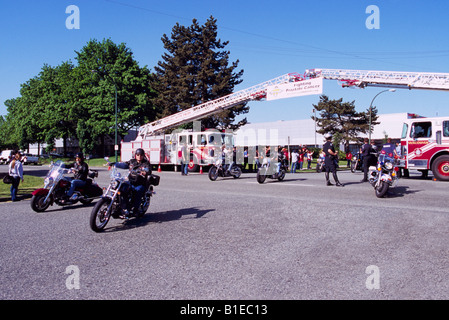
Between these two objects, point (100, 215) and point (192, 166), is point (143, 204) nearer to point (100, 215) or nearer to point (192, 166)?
point (100, 215)

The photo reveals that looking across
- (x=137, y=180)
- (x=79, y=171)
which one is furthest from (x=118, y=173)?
(x=79, y=171)

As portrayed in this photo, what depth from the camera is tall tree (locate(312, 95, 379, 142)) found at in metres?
57.5

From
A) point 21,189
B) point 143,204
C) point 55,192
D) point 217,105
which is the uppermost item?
point 217,105

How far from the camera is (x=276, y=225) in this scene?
6.91 metres

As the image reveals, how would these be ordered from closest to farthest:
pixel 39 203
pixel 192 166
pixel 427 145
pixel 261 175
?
pixel 39 203, pixel 261 175, pixel 427 145, pixel 192 166

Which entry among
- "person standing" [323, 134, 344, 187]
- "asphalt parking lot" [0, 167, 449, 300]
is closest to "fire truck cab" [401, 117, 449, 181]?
"person standing" [323, 134, 344, 187]

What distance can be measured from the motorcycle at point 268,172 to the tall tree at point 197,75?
2619 cm

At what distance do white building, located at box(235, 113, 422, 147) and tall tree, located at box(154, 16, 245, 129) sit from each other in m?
17.1

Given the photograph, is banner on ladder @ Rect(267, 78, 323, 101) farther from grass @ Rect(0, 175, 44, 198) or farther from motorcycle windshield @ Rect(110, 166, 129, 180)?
motorcycle windshield @ Rect(110, 166, 129, 180)

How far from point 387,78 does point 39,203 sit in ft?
70.0

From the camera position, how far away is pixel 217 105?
26.8 meters

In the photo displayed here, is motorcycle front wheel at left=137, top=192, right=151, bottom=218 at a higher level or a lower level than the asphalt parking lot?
higher

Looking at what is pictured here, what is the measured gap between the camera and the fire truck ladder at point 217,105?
24.6 meters

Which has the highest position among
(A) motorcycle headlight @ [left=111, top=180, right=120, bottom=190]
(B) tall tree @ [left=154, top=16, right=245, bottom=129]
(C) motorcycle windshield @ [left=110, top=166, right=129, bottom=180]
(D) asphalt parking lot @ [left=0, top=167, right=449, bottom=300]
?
(B) tall tree @ [left=154, top=16, right=245, bottom=129]
